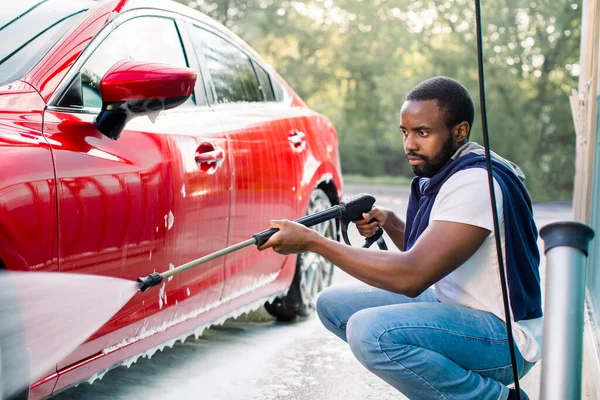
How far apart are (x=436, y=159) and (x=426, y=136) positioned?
0.08 meters

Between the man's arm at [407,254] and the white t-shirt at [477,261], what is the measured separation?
0.13 feet

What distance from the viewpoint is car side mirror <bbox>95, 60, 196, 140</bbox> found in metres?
2.73

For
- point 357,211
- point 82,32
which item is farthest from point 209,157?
point 357,211

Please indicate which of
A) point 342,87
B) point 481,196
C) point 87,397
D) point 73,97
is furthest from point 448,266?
point 342,87

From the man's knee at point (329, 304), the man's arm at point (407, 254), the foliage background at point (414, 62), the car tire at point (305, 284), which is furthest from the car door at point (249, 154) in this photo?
the foliage background at point (414, 62)

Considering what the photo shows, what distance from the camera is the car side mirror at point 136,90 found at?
273 centimetres

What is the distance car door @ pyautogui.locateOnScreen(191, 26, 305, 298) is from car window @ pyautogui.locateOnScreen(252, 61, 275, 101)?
2cm

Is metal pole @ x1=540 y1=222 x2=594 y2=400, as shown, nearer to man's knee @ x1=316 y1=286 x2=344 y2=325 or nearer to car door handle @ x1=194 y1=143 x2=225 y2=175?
man's knee @ x1=316 y1=286 x2=344 y2=325

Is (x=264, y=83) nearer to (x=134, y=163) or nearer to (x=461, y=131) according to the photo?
(x=134, y=163)

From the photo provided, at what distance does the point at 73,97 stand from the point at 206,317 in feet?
4.19

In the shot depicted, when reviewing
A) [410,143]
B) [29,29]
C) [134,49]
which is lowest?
[410,143]

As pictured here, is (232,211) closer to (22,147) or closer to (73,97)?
(73,97)

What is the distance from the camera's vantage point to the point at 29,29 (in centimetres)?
303

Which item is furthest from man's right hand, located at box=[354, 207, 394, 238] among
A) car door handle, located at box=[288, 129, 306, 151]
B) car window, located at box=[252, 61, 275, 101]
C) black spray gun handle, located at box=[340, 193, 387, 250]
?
car window, located at box=[252, 61, 275, 101]
